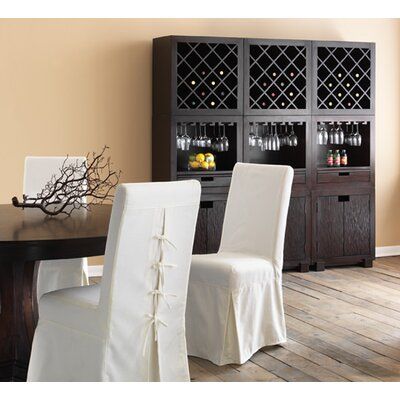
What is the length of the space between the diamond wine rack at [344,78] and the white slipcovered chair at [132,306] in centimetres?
355

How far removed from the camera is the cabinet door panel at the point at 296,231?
6.75m

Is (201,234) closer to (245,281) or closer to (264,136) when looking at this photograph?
(264,136)

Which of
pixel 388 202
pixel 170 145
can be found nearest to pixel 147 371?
pixel 170 145

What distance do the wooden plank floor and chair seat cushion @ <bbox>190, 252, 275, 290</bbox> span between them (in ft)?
1.29

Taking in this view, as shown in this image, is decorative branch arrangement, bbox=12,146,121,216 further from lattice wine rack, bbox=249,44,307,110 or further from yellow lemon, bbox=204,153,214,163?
lattice wine rack, bbox=249,44,307,110

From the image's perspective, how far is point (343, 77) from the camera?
6902 millimetres

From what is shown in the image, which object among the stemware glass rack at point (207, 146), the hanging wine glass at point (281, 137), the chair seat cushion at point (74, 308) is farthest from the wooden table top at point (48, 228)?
the hanging wine glass at point (281, 137)

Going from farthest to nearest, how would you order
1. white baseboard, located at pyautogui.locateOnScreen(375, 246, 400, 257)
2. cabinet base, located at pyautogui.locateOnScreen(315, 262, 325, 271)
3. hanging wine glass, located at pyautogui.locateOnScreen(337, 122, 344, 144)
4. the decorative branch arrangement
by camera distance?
1. white baseboard, located at pyautogui.locateOnScreen(375, 246, 400, 257)
2. hanging wine glass, located at pyautogui.locateOnScreen(337, 122, 344, 144)
3. cabinet base, located at pyautogui.locateOnScreen(315, 262, 325, 271)
4. the decorative branch arrangement

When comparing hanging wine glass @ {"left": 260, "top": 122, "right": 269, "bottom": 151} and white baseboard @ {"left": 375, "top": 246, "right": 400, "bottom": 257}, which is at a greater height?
hanging wine glass @ {"left": 260, "top": 122, "right": 269, "bottom": 151}

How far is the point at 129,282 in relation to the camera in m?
3.39

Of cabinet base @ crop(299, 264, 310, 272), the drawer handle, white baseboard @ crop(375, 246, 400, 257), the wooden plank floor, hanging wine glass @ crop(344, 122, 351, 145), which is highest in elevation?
hanging wine glass @ crop(344, 122, 351, 145)

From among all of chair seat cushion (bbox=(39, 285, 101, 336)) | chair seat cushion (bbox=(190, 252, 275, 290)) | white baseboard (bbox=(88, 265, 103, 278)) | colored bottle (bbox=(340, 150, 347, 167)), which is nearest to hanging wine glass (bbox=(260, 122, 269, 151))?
colored bottle (bbox=(340, 150, 347, 167))

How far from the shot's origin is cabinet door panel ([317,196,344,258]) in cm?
686
